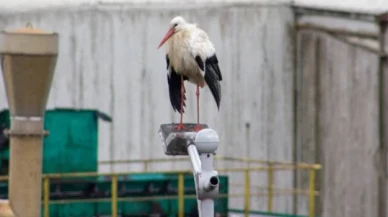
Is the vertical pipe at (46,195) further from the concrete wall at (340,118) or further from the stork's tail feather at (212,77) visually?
the stork's tail feather at (212,77)

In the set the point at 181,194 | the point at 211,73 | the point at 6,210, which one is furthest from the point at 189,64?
the point at 181,194

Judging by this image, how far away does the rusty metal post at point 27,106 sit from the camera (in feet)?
34.5

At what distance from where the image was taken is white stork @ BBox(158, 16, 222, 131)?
9.04 m

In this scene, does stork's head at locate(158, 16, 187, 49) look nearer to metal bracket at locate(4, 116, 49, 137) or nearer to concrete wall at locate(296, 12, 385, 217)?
metal bracket at locate(4, 116, 49, 137)

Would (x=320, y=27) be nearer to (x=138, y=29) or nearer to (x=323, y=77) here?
(x=323, y=77)

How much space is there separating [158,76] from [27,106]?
810cm

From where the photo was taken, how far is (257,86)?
1966cm

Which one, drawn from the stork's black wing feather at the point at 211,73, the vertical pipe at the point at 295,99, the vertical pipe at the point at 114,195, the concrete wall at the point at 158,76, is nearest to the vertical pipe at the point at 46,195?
the vertical pipe at the point at 114,195

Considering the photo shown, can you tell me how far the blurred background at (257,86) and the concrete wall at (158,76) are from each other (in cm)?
2

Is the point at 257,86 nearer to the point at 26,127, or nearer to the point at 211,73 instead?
the point at 26,127

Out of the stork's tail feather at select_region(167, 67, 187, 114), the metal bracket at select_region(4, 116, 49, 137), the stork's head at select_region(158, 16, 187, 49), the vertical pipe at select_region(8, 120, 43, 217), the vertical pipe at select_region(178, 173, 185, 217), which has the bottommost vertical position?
the vertical pipe at select_region(178, 173, 185, 217)

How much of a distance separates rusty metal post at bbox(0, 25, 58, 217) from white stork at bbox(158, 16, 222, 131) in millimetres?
1817

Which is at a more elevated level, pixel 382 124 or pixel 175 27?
pixel 175 27

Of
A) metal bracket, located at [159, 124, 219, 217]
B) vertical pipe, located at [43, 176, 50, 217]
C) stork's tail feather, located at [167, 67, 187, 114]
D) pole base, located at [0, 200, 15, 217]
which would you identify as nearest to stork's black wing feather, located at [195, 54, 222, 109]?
stork's tail feather, located at [167, 67, 187, 114]
